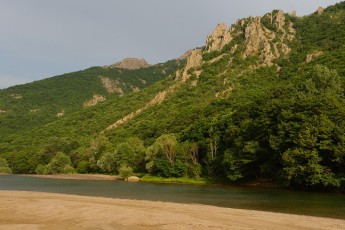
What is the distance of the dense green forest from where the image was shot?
55312mm

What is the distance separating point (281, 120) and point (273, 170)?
32.0ft

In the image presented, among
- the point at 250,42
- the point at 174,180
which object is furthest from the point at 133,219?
the point at 250,42

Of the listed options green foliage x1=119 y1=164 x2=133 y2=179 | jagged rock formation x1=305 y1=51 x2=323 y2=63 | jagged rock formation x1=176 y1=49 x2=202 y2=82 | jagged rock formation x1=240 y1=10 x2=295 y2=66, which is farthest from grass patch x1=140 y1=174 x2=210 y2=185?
jagged rock formation x1=176 y1=49 x2=202 y2=82

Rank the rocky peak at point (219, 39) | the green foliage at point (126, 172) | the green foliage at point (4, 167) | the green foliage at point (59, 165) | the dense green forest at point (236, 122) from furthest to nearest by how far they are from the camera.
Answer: the rocky peak at point (219, 39) < the green foliage at point (4, 167) < the green foliage at point (59, 165) < the green foliage at point (126, 172) < the dense green forest at point (236, 122)

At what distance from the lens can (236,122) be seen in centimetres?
7850

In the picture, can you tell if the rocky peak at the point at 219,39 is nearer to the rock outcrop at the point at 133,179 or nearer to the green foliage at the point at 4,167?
the green foliage at the point at 4,167

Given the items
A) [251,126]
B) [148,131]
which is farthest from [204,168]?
[148,131]

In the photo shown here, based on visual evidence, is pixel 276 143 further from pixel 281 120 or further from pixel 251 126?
pixel 251 126

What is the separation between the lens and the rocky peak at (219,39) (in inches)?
7402

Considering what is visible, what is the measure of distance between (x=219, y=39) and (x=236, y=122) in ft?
400

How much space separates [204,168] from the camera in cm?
8238

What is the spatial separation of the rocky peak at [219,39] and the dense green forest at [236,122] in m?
1.47

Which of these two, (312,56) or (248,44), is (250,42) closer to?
(248,44)

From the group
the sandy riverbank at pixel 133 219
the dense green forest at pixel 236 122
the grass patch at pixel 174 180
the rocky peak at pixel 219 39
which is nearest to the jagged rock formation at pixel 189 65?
the dense green forest at pixel 236 122
